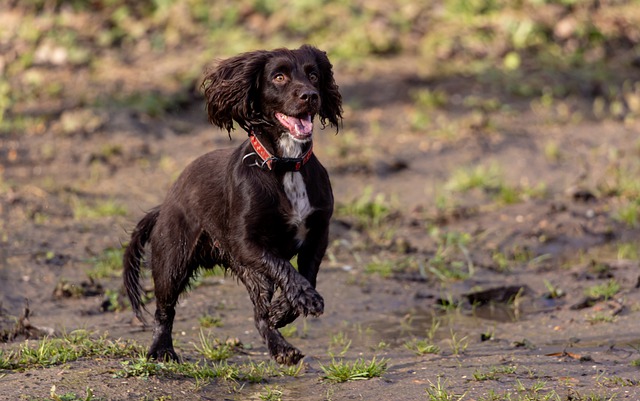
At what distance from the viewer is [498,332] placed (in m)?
6.59

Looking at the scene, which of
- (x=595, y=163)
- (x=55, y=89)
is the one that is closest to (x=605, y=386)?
(x=595, y=163)

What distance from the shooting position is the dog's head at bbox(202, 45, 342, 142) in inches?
209

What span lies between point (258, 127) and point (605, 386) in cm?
224

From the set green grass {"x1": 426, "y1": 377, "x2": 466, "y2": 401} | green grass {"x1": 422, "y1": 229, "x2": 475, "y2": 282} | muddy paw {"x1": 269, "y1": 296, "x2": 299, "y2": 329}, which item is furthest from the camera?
green grass {"x1": 422, "y1": 229, "x2": 475, "y2": 282}

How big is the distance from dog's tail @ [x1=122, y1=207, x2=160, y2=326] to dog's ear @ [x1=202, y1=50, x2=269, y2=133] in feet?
3.14

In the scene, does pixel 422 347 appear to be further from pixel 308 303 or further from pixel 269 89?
pixel 269 89

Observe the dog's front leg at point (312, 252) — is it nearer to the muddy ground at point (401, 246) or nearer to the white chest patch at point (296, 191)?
the white chest patch at point (296, 191)

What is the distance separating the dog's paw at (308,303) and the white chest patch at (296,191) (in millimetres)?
389

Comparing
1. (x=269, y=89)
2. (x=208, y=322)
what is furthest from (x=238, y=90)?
(x=208, y=322)

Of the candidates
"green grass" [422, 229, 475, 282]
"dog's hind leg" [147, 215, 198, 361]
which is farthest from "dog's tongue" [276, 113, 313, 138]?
"green grass" [422, 229, 475, 282]

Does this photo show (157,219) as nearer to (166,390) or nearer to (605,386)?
(166,390)

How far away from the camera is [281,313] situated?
17.1 ft

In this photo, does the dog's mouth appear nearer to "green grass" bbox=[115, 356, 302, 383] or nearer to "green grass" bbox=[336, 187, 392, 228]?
"green grass" bbox=[115, 356, 302, 383]

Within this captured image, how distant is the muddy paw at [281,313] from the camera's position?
A: 517cm
